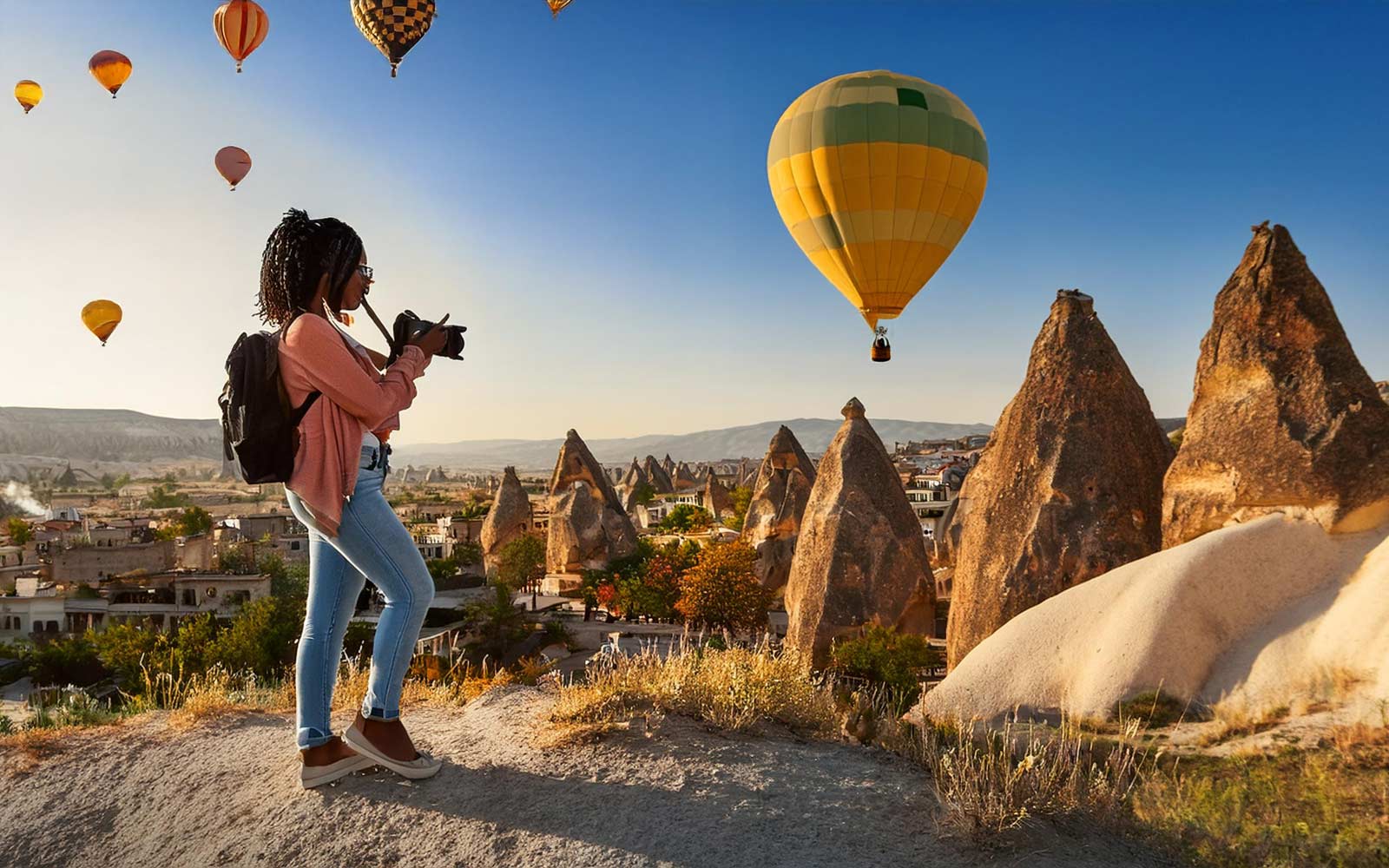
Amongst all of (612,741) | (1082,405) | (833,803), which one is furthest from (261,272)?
(1082,405)

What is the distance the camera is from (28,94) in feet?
60.2

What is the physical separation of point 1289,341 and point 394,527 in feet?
30.2

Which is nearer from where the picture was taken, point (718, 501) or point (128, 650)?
point (128, 650)

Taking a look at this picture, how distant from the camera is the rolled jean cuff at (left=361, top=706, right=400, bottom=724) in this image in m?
3.11

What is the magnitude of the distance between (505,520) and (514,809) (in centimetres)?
2545

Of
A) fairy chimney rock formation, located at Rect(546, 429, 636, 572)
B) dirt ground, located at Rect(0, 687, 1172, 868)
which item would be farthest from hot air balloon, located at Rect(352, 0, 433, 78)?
fairy chimney rock formation, located at Rect(546, 429, 636, 572)

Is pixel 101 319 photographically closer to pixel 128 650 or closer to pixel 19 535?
pixel 128 650

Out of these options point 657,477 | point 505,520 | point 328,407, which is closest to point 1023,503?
point 328,407

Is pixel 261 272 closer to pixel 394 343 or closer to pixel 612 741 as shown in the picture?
pixel 394 343

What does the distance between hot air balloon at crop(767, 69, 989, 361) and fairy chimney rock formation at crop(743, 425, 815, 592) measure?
8.49 m

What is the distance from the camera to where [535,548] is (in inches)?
1043

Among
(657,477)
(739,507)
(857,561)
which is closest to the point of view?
(857,561)

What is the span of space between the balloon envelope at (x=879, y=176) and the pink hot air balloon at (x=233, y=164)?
866cm

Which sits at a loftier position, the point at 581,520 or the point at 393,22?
the point at 393,22
